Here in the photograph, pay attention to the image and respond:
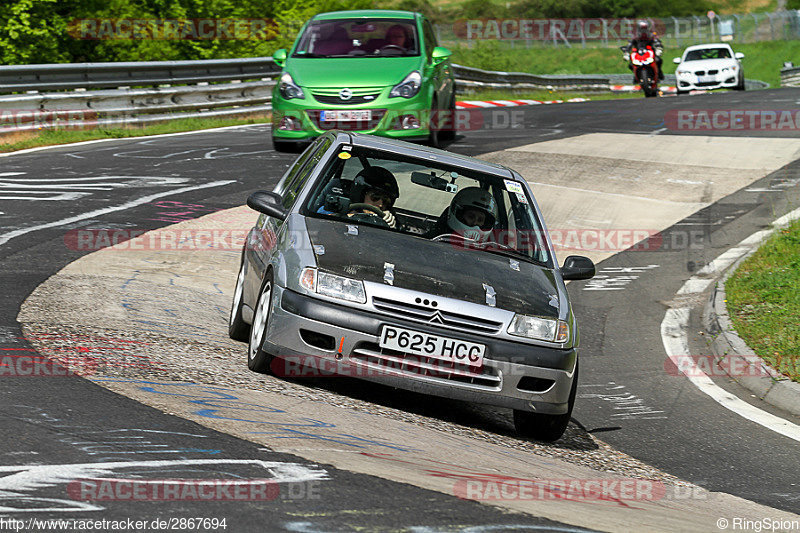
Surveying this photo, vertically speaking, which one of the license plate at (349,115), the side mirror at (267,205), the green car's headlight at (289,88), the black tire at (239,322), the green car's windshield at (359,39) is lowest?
the black tire at (239,322)

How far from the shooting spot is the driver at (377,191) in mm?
7168

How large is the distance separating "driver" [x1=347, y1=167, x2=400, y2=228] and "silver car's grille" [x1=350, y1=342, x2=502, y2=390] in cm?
146

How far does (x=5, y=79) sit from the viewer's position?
18328mm

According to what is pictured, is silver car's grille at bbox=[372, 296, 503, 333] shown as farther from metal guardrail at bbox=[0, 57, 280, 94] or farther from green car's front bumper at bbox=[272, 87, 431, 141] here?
metal guardrail at bbox=[0, 57, 280, 94]

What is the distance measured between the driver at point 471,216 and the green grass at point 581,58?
4696 centimetres

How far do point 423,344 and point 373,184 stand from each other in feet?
5.89

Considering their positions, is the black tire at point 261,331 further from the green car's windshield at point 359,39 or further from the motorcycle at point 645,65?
the motorcycle at point 645,65

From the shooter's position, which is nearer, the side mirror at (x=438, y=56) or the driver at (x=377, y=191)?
the driver at (x=377, y=191)


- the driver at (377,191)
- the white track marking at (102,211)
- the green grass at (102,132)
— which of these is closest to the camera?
the driver at (377,191)

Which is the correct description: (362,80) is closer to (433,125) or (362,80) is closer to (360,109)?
(360,109)

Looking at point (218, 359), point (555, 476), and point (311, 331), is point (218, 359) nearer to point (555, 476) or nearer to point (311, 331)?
point (311, 331)

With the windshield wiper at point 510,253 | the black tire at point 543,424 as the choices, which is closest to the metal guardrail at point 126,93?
the windshield wiper at point 510,253

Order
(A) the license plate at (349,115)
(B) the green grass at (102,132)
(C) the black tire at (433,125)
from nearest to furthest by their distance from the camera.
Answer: (A) the license plate at (349,115), (C) the black tire at (433,125), (B) the green grass at (102,132)

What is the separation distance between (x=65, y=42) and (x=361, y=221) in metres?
39.7
